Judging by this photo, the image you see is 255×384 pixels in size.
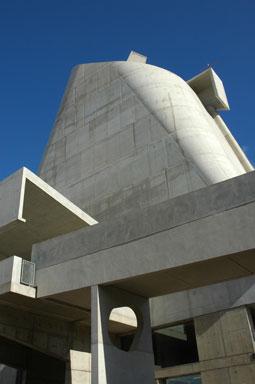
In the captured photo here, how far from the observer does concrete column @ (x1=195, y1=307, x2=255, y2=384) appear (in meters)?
15.9

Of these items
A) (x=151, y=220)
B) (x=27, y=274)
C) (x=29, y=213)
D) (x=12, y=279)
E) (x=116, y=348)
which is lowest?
(x=116, y=348)

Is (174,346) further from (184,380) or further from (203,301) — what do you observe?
(203,301)

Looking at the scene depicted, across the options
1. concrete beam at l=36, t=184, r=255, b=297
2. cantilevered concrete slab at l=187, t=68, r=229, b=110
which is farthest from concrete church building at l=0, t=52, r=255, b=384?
cantilevered concrete slab at l=187, t=68, r=229, b=110

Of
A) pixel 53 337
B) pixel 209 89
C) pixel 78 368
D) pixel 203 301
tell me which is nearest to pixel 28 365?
pixel 78 368

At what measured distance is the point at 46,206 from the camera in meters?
17.9

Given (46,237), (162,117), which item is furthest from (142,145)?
(46,237)

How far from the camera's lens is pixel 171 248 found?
1129 centimetres

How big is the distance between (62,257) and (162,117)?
15.0 m

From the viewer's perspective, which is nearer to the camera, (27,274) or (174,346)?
(27,274)

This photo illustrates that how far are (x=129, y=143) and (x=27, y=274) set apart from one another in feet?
47.1

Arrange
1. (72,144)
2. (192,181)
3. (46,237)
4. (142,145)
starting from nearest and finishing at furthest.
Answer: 1. (46,237)
2. (192,181)
3. (142,145)
4. (72,144)

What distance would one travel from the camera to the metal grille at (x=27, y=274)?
13710mm

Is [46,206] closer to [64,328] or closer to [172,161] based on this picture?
[64,328]

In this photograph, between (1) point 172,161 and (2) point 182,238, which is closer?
(2) point 182,238
